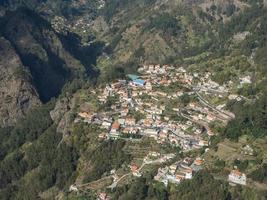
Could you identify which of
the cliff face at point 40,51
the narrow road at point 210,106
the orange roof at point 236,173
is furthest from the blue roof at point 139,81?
the orange roof at point 236,173

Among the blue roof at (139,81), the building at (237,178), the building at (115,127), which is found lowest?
the blue roof at (139,81)

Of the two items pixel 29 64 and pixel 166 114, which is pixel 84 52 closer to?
pixel 29 64

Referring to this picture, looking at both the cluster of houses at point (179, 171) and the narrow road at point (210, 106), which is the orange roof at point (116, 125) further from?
the narrow road at point (210, 106)

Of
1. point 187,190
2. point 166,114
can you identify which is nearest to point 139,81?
point 166,114

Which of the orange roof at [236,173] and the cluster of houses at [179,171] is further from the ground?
the orange roof at [236,173]

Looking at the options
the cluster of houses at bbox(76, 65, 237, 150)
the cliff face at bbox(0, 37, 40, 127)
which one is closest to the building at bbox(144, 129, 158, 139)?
the cluster of houses at bbox(76, 65, 237, 150)

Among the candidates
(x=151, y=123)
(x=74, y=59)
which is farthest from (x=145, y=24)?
(x=151, y=123)

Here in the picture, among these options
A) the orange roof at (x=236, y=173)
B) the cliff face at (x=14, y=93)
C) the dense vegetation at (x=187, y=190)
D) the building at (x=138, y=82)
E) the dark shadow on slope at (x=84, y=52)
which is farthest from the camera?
the dark shadow on slope at (x=84, y=52)

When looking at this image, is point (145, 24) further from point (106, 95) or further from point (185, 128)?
point (185, 128)
